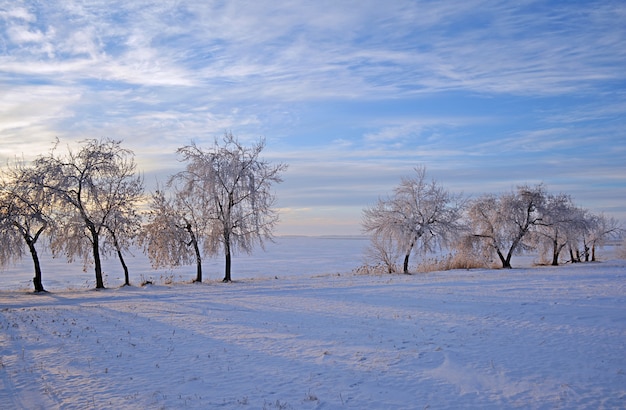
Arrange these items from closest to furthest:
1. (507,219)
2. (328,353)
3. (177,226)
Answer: (328,353), (177,226), (507,219)

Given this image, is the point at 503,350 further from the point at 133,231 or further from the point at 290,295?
the point at 133,231

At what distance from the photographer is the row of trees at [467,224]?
36000 mm

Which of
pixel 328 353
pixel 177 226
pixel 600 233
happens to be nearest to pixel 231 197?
pixel 177 226

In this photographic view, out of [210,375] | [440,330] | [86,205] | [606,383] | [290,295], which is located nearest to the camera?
[606,383]

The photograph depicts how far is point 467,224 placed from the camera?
125ft

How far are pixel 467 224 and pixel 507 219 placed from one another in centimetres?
326

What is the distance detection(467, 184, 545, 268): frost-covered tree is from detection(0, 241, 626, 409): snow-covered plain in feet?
61.5

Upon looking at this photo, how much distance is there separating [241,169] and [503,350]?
74.2 feet

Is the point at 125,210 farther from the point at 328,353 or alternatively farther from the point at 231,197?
the point at 328,353

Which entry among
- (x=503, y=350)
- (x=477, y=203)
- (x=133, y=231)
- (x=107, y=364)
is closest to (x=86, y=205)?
(x=133, y=231)

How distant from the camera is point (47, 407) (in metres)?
7.61

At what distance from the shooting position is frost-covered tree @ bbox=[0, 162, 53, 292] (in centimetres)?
2452

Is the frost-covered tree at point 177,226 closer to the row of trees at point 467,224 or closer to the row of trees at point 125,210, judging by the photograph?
the row of trees at point 125,210

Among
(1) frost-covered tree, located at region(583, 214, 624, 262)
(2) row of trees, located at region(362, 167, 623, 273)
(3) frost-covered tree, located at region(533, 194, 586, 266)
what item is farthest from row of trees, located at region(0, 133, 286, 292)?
(1) frost-covered tree, located at region(583, 214, 624, 262)
